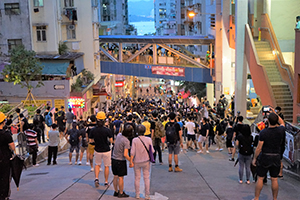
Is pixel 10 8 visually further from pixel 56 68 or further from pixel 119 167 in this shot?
pixel 119 167

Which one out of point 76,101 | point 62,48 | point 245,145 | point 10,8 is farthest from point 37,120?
point 62,48

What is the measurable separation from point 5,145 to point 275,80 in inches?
567

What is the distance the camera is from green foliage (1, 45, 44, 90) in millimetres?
23812

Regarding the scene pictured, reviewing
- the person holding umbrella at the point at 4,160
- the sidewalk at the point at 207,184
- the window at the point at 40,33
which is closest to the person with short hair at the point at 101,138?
the sidewalk at the point at 207,184

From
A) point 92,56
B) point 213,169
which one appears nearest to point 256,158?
point 213,169

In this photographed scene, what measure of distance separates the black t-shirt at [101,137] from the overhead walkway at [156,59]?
2443 centimetres

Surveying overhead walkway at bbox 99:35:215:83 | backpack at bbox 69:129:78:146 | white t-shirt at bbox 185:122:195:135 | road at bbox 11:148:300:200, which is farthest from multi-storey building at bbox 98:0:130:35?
road at bbox 11:148:300:200

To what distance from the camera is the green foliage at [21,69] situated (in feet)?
78.1

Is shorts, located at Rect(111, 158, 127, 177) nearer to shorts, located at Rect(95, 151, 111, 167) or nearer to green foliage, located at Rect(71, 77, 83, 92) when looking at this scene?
shorts, located at Rect(95, 151, 111, 167)

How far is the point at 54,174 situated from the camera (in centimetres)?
997

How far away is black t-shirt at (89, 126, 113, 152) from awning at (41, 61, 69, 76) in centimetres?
2006

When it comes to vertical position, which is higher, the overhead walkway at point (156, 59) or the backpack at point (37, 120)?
the overhead walkway at point (156, 59)

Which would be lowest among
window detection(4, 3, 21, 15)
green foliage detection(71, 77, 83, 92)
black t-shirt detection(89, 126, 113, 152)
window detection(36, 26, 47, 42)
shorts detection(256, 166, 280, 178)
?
shorts detection(256, 166, 280, 178)

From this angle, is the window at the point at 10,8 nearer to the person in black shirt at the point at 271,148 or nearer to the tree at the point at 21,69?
the tree at the point at 21,69
